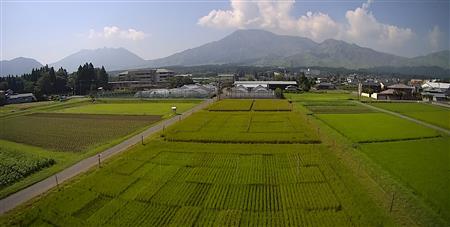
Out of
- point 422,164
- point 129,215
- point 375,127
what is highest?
point 375,127

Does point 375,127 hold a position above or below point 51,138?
above

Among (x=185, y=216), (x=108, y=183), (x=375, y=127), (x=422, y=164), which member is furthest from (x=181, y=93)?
(x=185, y=216)

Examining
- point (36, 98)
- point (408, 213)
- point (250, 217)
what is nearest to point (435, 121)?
point (408, 213)

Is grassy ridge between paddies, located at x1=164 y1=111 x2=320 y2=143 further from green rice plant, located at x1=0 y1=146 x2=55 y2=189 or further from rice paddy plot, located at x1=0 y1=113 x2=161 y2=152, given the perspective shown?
green rice plant, located at x1=0 y1=146 x2=55 y2=189

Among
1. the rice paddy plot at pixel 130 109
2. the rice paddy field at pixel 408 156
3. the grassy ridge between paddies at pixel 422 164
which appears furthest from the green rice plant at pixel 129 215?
the rice paddy plot at pixel 130 109

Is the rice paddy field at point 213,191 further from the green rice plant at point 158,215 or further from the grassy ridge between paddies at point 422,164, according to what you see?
the grassy ridge between paddies at point 422,164

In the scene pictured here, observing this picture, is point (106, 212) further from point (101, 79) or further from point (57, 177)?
point (101, 79)
